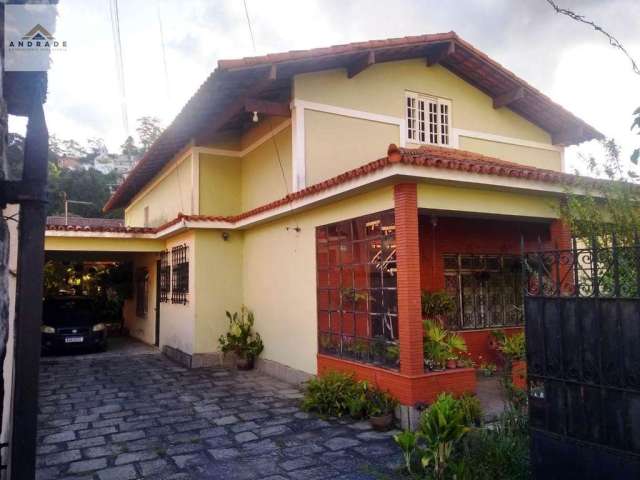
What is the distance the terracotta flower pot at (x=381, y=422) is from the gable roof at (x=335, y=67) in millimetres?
5805

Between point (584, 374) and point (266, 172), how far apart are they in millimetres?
8430

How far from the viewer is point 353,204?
7418 mm

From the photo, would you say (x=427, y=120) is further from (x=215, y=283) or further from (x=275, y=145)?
(x=215, y=283)

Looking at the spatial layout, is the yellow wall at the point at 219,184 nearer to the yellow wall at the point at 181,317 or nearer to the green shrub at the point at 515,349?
the yellow wall at the point at 181,317

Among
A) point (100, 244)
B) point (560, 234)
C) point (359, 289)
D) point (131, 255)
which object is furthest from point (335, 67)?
point (131, 255)

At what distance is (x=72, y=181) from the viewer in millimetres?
32469

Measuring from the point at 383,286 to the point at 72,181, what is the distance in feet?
102

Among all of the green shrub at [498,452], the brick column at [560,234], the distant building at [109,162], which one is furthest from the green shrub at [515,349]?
the distant building at [109,162]

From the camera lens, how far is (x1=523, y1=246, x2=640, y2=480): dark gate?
3.41 meters

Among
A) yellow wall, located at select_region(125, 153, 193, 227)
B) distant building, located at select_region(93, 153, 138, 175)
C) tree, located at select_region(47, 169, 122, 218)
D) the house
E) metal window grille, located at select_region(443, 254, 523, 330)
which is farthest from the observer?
distant building, located at select_region(93, 153, 138, 175)

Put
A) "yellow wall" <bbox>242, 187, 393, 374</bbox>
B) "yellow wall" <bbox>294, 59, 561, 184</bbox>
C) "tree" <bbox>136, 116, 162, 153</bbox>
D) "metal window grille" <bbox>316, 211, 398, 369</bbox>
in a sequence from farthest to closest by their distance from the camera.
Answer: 1. "tree" <bbox>136, 116, 162, 153</bbox>
2. "yellow wall" <bbox>294, 59, 561, 184</bbox>
3. "yellow wall" <bbox>242, 187, 393, 374</bbox>
4. "metal window grille" <bbox>316, 211, 398, 369</bbox>

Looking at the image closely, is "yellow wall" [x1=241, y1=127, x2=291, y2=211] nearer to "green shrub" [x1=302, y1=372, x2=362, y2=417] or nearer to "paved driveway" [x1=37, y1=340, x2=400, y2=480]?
"paved driveway" [x1=37, y1=340, x2=400, y2=480]

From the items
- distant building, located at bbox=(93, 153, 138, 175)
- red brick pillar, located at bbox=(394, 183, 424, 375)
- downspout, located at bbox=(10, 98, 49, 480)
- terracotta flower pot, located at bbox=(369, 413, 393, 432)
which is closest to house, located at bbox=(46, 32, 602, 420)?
red brick pillar, located at bbox=(394, 183, 424, 375)

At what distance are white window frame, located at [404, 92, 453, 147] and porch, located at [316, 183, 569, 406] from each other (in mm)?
2151
